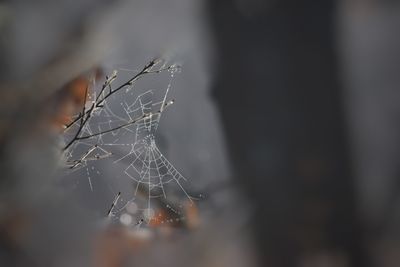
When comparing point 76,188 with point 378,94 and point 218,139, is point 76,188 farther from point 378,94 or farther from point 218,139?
point 378,94

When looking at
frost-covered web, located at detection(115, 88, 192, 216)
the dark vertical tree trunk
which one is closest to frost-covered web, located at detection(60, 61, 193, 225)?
frost-covered web, located at detection(115, 88, 192, 216)

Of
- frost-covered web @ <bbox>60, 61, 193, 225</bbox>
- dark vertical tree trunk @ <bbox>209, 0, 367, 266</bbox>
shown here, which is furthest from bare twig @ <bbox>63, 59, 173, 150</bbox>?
dark vertical tree trunk @ <bbox>209, 0, 367, 266</bbox>

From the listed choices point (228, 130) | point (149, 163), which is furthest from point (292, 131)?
point (149, 163)

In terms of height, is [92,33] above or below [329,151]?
above

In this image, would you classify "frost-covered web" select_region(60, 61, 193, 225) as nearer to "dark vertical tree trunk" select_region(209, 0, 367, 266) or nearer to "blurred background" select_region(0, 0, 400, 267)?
"blurred background" select_region(0, 0, 400, 267)

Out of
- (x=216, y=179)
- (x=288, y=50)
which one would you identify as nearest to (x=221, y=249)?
(x=216, y=179)
